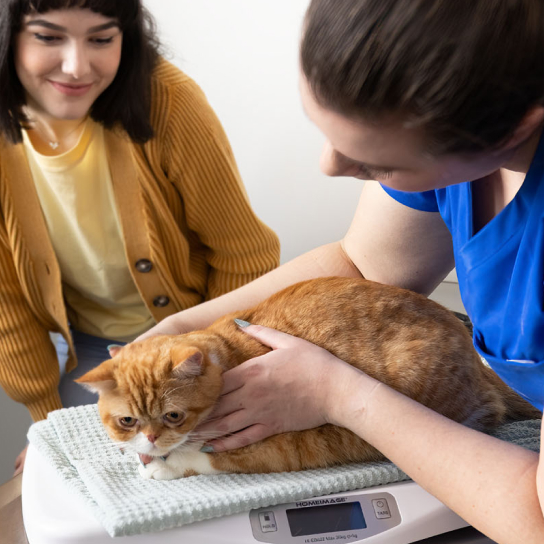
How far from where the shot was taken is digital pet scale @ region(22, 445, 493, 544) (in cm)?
68

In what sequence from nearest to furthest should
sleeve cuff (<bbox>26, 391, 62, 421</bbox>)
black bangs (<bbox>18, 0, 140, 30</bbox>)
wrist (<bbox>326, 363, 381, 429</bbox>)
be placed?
wrist (<bbox>326, 363, 381, 429</bbox>)
black bangs (<bbox>18, 0, 140, 30</bbox>)
sleeve cuff (<bbox>26, 391, 62, 421</bbox>)

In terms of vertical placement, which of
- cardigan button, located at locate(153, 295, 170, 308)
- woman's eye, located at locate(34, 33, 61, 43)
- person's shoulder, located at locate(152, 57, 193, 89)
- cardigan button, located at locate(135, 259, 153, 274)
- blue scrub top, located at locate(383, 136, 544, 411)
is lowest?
cardigan button, located at locate(153, 295, 170, 308)

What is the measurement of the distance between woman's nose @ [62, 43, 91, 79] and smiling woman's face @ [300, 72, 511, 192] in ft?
2.62

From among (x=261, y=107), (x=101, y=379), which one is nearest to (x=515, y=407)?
(x=101, y=379)

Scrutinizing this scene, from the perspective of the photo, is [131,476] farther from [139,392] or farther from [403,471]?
[403,471]

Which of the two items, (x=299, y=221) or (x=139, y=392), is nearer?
(x=139, y=392)

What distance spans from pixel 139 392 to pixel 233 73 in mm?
1464

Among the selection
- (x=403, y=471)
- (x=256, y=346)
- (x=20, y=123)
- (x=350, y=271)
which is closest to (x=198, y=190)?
(x=20, y=123)

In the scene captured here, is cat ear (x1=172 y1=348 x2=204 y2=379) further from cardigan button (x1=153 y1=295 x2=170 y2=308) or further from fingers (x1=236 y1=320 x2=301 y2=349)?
cardigan button (x1=153 y1=295 x2=170 y2=308)

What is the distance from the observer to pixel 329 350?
2.95 ft

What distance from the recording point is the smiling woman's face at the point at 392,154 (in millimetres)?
614

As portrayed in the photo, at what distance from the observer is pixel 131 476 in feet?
2.69

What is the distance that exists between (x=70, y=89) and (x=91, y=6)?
19 cm

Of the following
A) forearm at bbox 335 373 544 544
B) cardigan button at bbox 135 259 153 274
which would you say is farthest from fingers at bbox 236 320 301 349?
cardigan button at bbox 135 259 153 274
